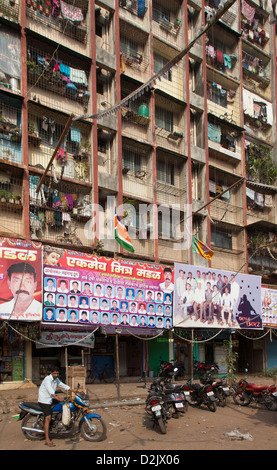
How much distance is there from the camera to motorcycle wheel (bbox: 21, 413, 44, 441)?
28.8ft

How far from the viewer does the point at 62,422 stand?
865 cm

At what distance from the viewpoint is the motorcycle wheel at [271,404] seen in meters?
12.5

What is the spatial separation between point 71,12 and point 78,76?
304cm

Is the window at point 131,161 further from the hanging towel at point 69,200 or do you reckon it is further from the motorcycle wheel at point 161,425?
the motorcycle wheel at point 161,425

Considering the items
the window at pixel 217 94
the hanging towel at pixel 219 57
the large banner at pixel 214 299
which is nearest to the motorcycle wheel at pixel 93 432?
the large banner at pixel 214 299

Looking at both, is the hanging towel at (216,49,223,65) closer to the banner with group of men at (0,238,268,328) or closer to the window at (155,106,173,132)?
the window at (155,106,173,132)

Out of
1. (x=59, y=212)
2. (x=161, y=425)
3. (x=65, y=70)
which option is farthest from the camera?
(x=65, y=70)

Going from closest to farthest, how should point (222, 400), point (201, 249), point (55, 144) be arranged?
1. point (222, 400)
2. point (55, 144)
3. point (201, 249)

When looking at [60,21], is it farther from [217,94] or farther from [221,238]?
[221,238]

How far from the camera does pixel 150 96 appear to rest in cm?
2228

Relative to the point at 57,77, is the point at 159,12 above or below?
above

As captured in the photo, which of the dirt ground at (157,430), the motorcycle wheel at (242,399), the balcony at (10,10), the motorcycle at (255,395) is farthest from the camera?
the balcony at (10,10)

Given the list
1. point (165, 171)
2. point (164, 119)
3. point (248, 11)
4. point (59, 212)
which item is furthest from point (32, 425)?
point (248, 11)
